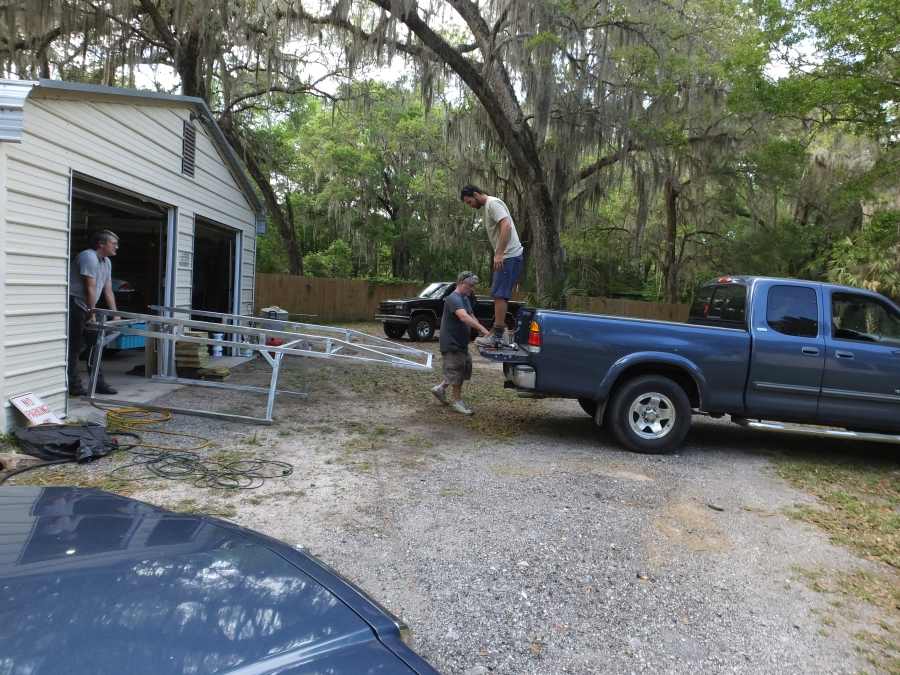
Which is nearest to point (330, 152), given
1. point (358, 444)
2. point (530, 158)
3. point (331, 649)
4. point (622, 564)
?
point (530, 158)

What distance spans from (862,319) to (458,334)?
4141 millimetres

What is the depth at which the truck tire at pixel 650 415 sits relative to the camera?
5984mm

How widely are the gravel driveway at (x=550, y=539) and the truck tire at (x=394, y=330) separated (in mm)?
9436

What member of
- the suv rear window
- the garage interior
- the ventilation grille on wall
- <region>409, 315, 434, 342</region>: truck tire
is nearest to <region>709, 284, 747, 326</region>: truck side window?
the suv rear window

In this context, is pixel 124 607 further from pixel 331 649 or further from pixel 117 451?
pixel 117 451

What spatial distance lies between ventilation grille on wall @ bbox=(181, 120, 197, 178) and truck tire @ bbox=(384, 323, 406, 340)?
7.94 metres

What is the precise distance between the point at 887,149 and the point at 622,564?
10174 mm

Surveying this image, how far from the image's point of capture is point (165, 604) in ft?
4.86

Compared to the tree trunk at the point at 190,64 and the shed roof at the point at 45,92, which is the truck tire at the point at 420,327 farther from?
the shed roof at the point at 45,92

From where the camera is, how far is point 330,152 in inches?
997

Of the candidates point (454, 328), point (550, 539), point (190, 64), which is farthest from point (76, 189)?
point (190, 64)

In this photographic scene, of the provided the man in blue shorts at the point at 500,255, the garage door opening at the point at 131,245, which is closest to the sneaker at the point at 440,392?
the man in blue shorts at the point at 500,255

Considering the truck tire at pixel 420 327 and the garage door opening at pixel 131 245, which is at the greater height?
the garage door opening at pixel 131 245

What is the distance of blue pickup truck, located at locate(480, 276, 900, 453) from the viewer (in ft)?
19.5
